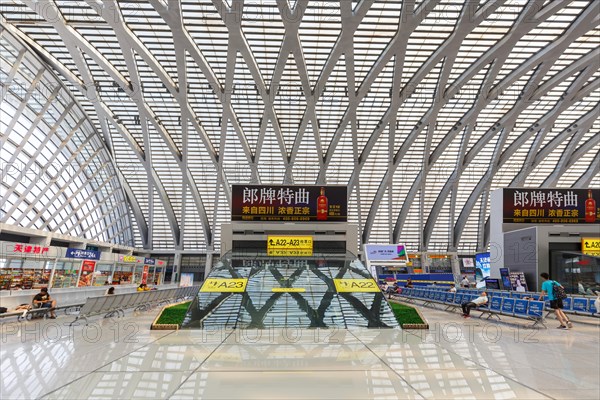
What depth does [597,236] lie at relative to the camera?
86.1 ft

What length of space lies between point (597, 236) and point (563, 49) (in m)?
11.2

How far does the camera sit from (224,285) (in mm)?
15531

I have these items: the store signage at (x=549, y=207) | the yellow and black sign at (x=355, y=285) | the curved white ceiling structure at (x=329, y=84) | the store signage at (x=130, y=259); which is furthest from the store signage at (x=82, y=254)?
the store signage at (x=549, y=207)

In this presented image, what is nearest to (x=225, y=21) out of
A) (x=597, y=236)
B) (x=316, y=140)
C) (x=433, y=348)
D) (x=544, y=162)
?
(x=316, y=140)

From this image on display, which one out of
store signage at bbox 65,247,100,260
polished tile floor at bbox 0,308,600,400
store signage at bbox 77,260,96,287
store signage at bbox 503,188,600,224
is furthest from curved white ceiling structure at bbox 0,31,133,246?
store signage at bbox 503,188,600,224

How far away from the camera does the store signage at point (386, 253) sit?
4112 cm

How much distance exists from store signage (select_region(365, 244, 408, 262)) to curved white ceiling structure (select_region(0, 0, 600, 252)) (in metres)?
7.64

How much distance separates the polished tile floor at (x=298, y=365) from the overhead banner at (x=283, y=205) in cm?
1597

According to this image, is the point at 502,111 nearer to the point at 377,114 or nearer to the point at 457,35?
the point at 377,114

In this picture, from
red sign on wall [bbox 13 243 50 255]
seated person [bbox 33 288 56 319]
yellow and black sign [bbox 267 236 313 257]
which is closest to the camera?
seated person [bbox 33 288 56 319]

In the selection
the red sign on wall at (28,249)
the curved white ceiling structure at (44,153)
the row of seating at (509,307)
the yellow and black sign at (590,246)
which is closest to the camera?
the row of seating at (509,307)

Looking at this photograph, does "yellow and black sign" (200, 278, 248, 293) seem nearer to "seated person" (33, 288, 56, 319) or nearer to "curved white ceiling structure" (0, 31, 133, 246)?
"seated person" (33, 288, 56, 319)

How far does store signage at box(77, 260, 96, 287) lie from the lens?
3500cm

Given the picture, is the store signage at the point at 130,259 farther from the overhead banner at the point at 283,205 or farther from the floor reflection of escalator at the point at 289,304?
the floor reflection of escalator at the point at 289,304
